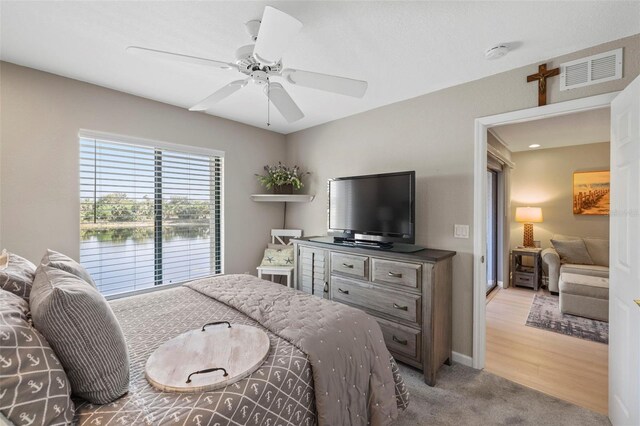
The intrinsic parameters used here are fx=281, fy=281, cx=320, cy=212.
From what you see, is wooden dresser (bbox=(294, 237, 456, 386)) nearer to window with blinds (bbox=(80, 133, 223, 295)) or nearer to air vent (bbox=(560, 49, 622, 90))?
air vent (bbox=(560, 49, 622, 90))

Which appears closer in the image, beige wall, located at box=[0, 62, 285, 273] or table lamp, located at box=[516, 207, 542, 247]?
beige wall, located at box=[0, 62, 285, 273]

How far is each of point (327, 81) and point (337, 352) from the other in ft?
5.07

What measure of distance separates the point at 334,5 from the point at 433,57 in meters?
0.95

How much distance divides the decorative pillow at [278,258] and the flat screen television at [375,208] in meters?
0.86

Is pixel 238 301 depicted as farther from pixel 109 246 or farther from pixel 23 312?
pixel 109 246

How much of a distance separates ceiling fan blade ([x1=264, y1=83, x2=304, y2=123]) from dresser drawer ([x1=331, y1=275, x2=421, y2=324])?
163cm

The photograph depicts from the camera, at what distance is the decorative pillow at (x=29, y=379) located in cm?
78

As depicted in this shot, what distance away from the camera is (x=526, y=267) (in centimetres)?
488

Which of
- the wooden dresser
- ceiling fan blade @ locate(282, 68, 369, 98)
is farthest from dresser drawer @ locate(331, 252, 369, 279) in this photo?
ceiling fan blade @ locate(282, 68, 369, 98)

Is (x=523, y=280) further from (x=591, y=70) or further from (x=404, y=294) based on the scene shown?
(x=591, y=70)

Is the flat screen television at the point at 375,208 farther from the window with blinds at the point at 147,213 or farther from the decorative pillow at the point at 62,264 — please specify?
the decorative pillow at the point at 62,264

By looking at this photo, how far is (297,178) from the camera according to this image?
398 centimetres

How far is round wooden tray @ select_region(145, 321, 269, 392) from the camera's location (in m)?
1.09

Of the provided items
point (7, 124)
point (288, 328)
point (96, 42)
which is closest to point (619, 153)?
point (288, 328)
